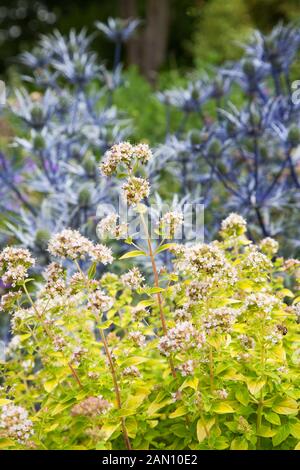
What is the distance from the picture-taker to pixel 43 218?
280 cm

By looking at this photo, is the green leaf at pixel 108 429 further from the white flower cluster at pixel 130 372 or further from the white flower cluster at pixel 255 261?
the white flower cluster at pixel 255 261

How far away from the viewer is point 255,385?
1459mm

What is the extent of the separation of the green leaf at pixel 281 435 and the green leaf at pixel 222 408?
0.14 m

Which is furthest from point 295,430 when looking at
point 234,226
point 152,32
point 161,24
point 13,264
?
point 161,24

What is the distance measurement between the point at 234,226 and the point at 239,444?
0.60m

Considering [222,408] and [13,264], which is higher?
[13,264]

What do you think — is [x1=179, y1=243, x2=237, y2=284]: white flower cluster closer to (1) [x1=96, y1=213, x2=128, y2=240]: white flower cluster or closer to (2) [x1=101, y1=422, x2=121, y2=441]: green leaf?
(1) [x1=96, y1=213, x2=128, y2=240]: white flower cluster

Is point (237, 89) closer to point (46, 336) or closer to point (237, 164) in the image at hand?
point (237, 164)

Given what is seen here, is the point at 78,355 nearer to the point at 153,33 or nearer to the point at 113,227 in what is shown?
the point at 113,227

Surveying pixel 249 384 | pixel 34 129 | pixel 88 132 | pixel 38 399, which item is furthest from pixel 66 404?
pixel 88 132

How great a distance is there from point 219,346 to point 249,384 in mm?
118

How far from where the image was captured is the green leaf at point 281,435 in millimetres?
1503

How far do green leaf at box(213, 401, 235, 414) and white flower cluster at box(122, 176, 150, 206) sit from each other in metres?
0.51

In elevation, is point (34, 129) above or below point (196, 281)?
above
